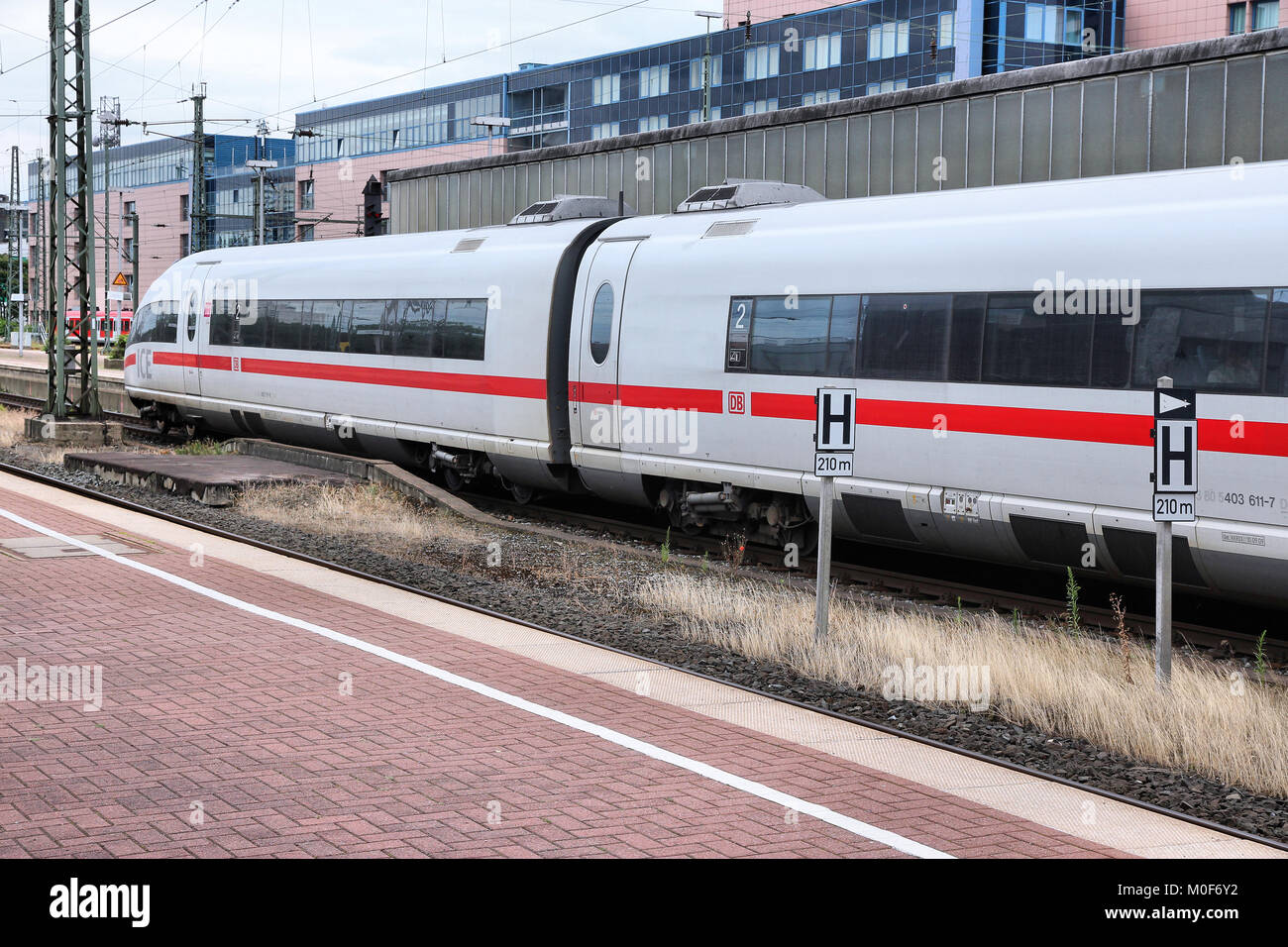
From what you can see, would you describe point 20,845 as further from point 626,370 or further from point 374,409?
point 374,409

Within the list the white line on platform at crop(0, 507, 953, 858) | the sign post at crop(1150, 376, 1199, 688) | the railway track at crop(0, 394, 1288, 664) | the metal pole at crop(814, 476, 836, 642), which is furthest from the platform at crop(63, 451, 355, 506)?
the sign post at crop(1150, 376, 1199, 688)

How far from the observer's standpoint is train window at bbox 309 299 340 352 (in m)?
21.9

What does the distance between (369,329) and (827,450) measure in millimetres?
12124

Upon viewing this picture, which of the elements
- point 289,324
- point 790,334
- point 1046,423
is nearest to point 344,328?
point 289,324

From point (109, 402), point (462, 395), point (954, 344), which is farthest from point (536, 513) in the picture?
point (109, 402)

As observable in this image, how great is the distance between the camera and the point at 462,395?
18984 millimetres

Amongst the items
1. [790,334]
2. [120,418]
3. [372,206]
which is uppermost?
[372,206]

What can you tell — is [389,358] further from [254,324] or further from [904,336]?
[904,336]

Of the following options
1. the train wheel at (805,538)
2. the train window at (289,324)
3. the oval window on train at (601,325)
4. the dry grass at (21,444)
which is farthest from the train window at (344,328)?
the train wheel at (805,538)

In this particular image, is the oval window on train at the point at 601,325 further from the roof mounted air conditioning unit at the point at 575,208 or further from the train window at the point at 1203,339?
the train window at the point at 1203,339

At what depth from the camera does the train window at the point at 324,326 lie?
2186cm

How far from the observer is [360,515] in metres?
17.2

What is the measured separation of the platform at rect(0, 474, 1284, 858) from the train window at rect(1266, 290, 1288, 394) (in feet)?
13.7

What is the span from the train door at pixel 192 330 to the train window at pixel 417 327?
25.3ft
